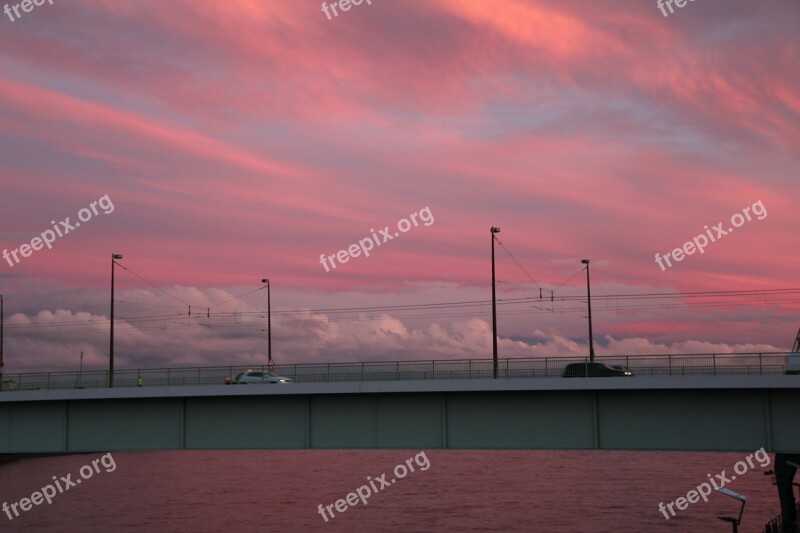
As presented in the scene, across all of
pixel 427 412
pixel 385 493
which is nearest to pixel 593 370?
pixel 427 412

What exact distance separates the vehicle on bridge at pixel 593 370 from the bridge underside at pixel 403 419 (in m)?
2.83

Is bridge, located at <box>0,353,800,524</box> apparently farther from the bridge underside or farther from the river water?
the river water

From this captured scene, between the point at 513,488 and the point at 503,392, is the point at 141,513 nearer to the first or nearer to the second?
the point at 513,488

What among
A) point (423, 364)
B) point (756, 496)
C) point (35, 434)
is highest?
point (423, 364)

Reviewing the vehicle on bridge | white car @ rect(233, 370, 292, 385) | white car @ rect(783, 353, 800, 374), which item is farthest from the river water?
white car @ rect(783, 353, 800, 374)

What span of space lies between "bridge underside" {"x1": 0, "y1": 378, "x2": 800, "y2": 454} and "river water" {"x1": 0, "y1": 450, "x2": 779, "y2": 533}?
1033 inches

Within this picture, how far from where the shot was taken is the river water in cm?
7081

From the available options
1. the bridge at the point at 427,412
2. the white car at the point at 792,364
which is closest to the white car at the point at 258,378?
the bridge at the point at 427,412

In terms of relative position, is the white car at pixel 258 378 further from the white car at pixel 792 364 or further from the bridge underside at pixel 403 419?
the white car at pixel 792 364

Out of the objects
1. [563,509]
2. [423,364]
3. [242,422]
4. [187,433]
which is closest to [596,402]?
[423,364]

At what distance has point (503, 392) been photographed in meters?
38.8

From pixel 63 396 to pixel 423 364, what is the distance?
18.1 m

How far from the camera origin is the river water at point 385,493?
70.8 meters

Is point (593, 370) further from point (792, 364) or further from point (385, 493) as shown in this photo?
point (385, 493)
